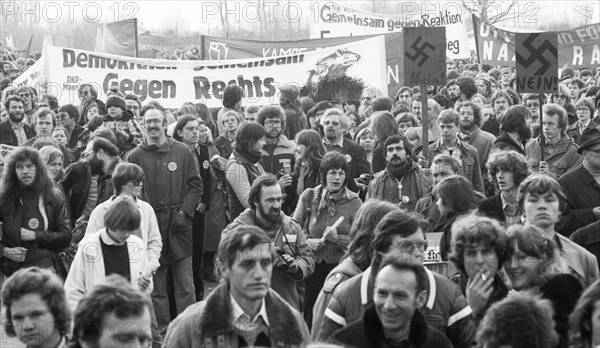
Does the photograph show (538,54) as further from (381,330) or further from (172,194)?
(381,330)

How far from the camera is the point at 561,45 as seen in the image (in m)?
22.1

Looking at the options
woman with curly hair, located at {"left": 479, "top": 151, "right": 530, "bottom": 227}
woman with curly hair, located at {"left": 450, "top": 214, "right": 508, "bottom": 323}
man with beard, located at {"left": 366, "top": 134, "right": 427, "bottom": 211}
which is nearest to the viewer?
woman with curly hair, located at {"left": 450, "top": 214, "right": 508, "bottom": 323}

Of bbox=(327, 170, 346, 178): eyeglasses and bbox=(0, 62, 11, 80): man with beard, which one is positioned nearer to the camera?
bbox=(327, 170, 346, 178): eyeglasses

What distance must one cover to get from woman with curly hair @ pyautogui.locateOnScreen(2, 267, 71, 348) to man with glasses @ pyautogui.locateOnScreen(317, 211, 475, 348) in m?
1.24

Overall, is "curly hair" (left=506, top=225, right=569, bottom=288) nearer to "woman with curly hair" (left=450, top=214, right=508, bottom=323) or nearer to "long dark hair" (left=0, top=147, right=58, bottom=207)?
"woman with curly hair" (left=450, top=214, right=508, bottom=323)

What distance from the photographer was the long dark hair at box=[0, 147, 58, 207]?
9.23 metres

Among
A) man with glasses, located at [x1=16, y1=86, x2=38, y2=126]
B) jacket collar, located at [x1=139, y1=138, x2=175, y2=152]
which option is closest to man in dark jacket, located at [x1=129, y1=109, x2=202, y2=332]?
jacket collar, located at [x1=139, y1=138, x2=175, y2=152]

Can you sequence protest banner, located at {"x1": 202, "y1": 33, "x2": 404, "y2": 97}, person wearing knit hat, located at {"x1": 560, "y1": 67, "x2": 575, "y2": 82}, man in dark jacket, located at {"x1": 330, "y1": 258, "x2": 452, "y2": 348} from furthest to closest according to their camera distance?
protest banner, located at {"x1": 202, "y1": 33, "x2": 404, "y2": 97}, person wearing knit hat, located at {"x1": 560, "y1": 67, "x2": 575, "y2": 82}, man in dark jacket, located at {"x1": 330, "y1": 258, "x2": 452, "y2": 348}

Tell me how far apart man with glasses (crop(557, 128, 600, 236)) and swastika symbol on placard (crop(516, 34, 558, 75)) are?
2315mm

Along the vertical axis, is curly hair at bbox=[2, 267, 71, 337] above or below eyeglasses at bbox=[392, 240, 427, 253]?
below

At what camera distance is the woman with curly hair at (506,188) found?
8.79 m

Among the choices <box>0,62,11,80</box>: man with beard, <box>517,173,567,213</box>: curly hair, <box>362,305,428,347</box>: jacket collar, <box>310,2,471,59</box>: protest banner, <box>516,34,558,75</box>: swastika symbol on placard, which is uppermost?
<box>310,2,471,59</box>: protest banner

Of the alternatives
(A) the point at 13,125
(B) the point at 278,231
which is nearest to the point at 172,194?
(B) the point at 278,231

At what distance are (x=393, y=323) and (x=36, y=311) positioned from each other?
1.62 meters
